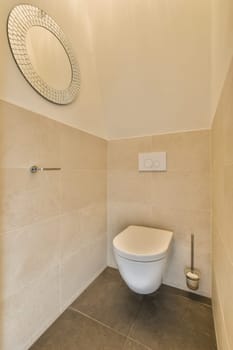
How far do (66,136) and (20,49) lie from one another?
0.51m

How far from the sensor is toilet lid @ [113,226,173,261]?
950 millimetres

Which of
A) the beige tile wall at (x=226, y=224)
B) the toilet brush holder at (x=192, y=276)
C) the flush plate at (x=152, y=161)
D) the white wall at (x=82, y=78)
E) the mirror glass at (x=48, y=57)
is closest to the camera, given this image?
the beige tile wall at (x=226, y=224)

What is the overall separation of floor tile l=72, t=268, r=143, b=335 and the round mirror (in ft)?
4.75

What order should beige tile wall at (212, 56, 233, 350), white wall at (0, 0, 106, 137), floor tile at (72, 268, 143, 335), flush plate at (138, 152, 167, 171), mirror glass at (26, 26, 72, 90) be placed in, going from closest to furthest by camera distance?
beige tile wall at (212, 56, 233, 350)
white wall at (0, 0, 106, 137)
mirror glass at (26, 26, 72, 90)
floor tile at (72, 268, 143, 335)
flush plate at (138, 152, 167, 171)

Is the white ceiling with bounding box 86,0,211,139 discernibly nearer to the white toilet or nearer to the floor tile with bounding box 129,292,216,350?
the white toilet

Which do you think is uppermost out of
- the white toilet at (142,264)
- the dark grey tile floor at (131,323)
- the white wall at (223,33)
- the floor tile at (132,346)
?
the white wall at (223,33)

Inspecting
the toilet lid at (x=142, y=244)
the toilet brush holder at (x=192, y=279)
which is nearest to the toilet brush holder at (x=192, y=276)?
the toilet brush holder at (x=192, y=279)

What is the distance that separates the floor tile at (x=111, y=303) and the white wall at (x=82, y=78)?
1.34m

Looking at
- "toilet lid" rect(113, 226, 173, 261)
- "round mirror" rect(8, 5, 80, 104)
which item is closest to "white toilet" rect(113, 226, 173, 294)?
"toilet lid" rect(113, 226, 173, 261)

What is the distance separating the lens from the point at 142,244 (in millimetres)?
1188

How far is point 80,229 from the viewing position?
1.28 m

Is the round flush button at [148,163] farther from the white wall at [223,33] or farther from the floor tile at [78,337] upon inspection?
the floor tile at [78,337]

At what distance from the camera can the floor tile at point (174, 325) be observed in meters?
0.92

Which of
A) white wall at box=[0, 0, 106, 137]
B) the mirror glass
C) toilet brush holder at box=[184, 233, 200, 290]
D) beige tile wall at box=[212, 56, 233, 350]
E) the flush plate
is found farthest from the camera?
the flush plate
